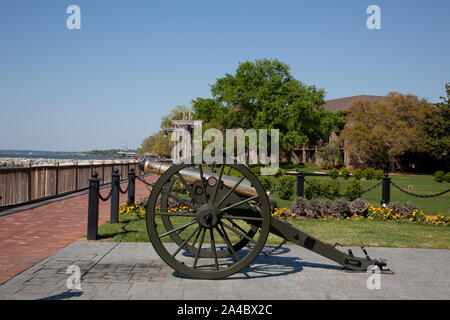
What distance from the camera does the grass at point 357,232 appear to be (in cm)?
794

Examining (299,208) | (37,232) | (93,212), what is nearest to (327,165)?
(299,208)

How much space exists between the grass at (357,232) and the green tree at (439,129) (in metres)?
32.0

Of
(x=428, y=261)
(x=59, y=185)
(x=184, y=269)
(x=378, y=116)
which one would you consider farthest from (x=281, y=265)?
(x=378, y=116)

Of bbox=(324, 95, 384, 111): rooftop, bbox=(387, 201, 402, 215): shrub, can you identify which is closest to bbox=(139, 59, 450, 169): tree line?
bbox=(324, 95, 384, 111): rooftop

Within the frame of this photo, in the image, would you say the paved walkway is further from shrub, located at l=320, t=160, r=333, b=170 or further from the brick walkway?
shrub, located at l=320, t=160, r=333, b=170

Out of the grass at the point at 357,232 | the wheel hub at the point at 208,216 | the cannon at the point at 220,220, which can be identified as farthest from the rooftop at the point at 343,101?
the wheel hub at the point at 208,216

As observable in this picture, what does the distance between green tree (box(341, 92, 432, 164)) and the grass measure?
41463 mm

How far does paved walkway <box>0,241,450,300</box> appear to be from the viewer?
4680 millimetres

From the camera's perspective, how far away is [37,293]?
14.9 feet

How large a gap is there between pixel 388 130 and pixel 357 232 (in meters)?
45.5

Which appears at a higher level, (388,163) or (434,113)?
(434,113)

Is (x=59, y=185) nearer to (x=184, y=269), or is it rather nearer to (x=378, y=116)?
(x=184, y=269)
